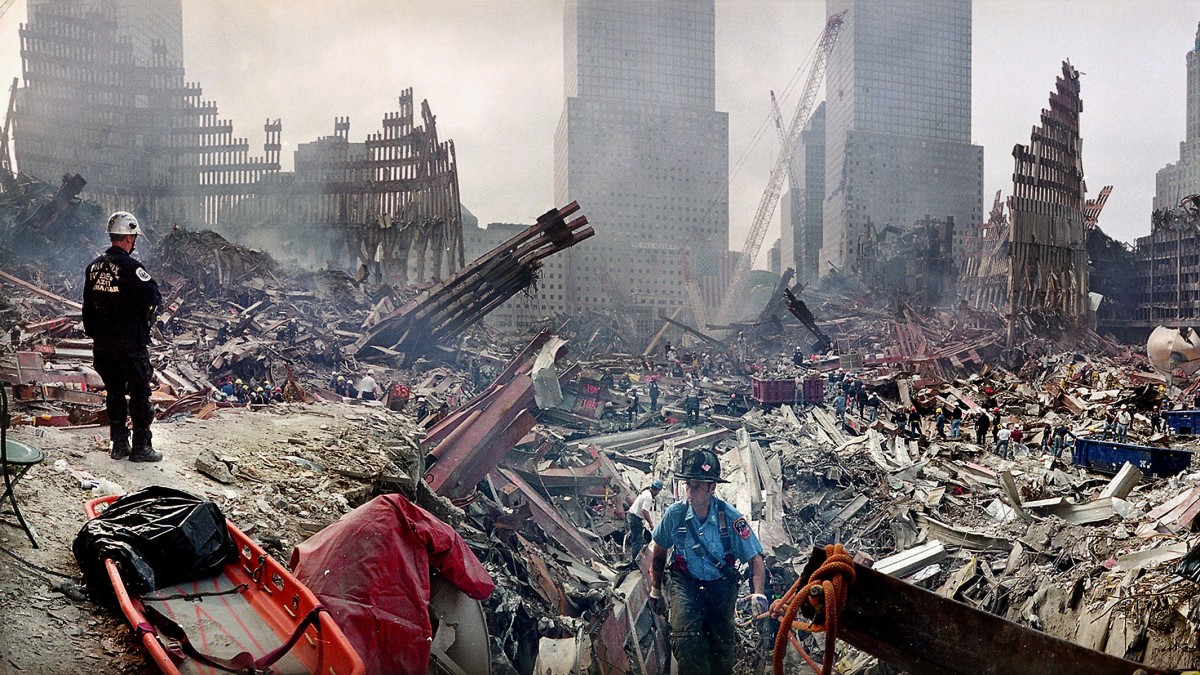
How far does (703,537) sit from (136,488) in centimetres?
333

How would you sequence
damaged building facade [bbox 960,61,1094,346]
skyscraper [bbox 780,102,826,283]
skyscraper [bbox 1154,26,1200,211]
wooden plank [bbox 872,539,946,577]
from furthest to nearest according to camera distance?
skyscraper [bbox 780,102,826,283] < skyscraper [bbox 1154,26,1200,211] < damaged building facade [bbox 960,61,1094,346] < wooden plank [bbox 872,539,946,577]

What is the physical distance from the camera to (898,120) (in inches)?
2726

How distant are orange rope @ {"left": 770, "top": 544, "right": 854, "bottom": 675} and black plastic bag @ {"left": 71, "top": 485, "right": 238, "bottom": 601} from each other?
2.32 meters

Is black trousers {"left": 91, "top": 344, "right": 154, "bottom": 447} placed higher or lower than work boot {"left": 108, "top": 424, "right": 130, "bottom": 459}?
higher

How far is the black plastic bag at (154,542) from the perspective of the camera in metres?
2.67

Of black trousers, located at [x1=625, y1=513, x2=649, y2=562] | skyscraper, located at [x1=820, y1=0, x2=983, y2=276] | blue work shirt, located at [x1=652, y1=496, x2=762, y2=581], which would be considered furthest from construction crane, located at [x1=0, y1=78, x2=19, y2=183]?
skyscraper, located at [x1=820, y1=0, x2=983, y2=276]

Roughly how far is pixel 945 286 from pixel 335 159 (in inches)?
1299

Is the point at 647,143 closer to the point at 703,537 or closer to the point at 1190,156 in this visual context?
the point at 1190,156

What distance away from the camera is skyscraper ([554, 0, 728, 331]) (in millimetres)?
52062

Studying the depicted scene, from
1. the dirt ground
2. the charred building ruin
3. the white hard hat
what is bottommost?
the dirt ground

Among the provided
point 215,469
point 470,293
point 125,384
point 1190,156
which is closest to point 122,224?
point 125,384

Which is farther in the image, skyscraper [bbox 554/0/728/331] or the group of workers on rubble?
skyscraper [bbox 554/0/728/331]

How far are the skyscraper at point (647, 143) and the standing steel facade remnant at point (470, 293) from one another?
1303 inches

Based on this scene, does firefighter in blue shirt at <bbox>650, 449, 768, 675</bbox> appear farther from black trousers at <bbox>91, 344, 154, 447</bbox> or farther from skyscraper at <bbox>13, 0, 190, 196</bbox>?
skyscraper at <bbox>13, 0, 190, 196</bbox>
